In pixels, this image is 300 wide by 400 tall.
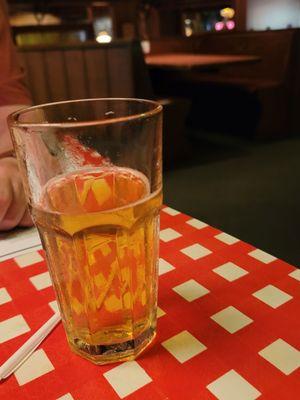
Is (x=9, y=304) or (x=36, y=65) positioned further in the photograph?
(x=36, y=65)

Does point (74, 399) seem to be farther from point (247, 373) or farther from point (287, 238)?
point (287, 238)

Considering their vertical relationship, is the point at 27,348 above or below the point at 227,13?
below

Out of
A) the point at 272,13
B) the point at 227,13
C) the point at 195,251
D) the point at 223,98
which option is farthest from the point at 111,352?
the point at 227,13

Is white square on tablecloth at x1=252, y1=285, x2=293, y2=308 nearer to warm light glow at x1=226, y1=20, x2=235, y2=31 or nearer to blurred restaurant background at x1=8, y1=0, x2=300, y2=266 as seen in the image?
blurred restaurant background at x1=8, y1=0, x2=300, y2=266

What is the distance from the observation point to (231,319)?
48cm

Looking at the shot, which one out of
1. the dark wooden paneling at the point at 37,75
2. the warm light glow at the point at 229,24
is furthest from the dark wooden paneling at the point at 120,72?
the warm light glow at the point at 229,24

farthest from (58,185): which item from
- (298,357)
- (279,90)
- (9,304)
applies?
(279,90)

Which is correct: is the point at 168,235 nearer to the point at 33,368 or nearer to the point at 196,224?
the point at 196,224

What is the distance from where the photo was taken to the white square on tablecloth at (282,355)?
406 millimetres

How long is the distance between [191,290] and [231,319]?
0.08m

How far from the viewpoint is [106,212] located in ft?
1.30

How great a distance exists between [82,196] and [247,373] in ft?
0.81

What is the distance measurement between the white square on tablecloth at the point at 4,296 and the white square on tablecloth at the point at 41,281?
0.13 feet

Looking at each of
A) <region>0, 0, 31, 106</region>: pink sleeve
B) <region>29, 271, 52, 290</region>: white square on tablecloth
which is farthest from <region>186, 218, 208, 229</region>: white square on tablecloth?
<region>0, 0, 31, 106</region>: pink sleeve
